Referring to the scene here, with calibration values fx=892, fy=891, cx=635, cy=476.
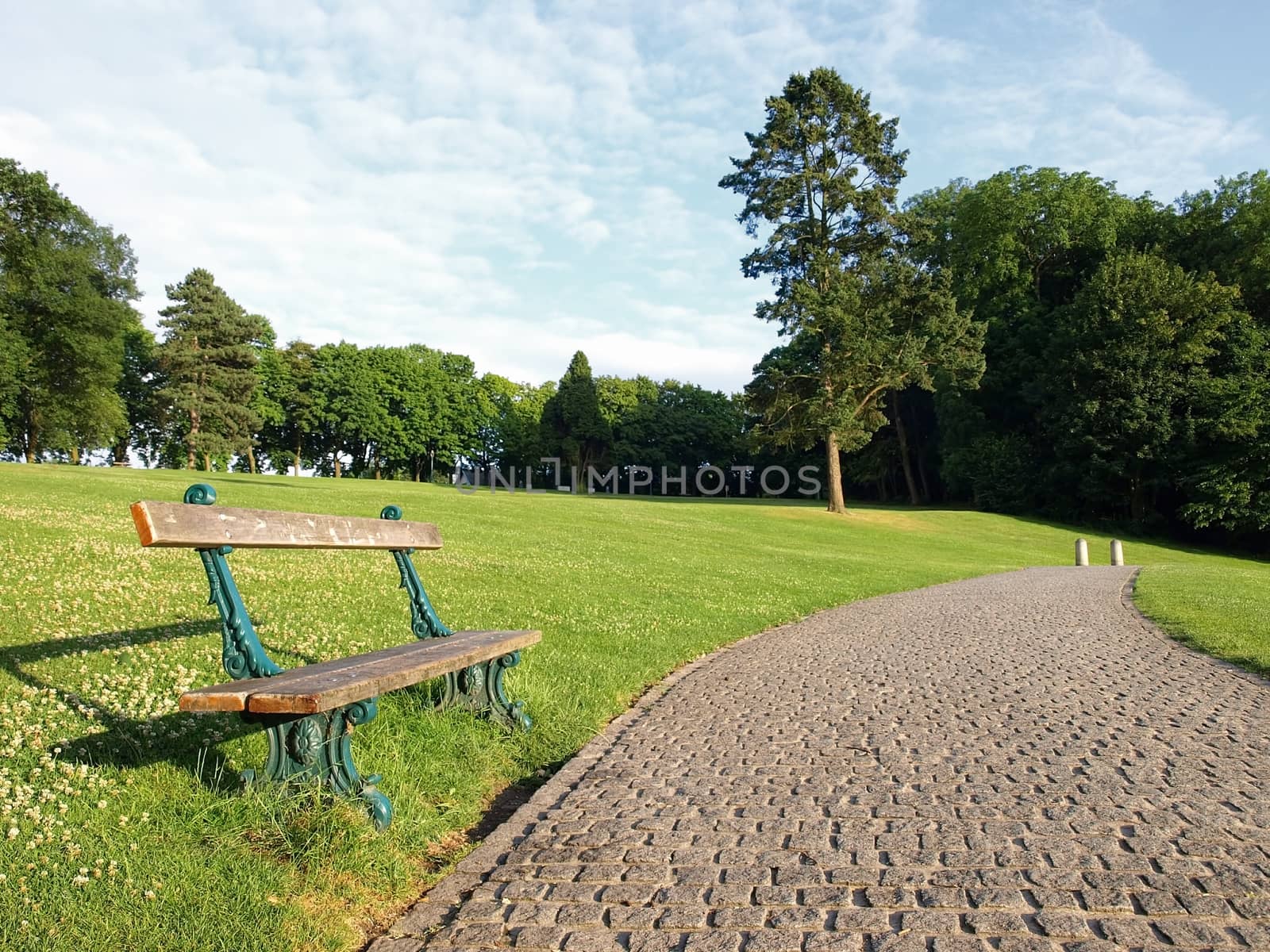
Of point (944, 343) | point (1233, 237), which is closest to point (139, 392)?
point (944, 343)

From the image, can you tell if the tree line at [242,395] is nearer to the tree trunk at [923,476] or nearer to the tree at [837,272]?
the tree at [837,272]

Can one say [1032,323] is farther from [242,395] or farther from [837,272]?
[242,395]

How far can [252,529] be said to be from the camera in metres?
4.30

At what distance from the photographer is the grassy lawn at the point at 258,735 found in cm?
318

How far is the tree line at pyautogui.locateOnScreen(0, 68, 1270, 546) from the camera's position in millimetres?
40062

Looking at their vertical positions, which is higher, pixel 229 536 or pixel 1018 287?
pixel 1018 287

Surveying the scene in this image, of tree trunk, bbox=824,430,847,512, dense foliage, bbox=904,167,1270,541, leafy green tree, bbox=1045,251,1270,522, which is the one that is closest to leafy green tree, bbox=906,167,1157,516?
dense foliage, bbox=904,167,1270,541

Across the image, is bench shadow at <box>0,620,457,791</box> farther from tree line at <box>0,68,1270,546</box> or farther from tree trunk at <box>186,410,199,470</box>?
tree trunk at <box>186,410,199,470</box>

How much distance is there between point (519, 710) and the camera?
582cm

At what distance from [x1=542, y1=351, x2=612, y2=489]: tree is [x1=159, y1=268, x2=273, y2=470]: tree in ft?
92.3

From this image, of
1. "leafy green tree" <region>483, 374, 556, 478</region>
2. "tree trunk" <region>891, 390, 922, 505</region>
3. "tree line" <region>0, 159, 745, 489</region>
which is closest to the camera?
"tree line" <region>0, 159, 745, 489</region>

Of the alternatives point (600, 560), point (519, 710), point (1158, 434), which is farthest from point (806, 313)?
point (519, 710)

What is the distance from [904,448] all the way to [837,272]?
91.4 feet

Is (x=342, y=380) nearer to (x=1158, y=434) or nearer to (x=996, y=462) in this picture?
(x=996, y=462)
